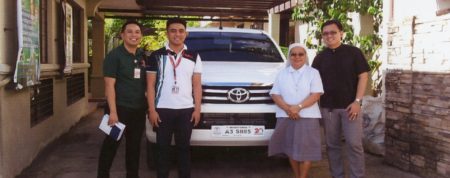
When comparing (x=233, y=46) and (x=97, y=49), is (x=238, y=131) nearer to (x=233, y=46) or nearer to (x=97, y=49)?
(x=233, y=46)

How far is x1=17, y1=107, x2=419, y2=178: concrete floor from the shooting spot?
18.7 ft

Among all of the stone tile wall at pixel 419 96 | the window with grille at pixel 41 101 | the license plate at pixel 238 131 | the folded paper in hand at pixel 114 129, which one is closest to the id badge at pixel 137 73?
the folded paper in hand at pixel 114 129

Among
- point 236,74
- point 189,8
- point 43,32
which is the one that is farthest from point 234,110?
point 189,8

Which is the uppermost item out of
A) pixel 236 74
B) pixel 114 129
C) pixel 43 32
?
pixel 43 32

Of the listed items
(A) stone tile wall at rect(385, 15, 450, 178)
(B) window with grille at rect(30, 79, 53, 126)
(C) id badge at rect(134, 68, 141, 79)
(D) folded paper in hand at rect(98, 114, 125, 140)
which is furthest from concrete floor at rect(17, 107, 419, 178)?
(C) id badge at rect(134, 68, 141, 79)

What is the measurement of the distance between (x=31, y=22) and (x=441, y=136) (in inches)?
174

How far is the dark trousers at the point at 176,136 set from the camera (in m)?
4.68

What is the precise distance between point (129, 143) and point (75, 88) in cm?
514

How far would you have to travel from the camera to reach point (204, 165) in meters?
6.21

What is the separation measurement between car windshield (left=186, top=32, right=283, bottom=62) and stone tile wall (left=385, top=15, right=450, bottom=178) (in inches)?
56.8

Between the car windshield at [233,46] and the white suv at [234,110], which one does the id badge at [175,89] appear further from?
the car windshield at [233,46]

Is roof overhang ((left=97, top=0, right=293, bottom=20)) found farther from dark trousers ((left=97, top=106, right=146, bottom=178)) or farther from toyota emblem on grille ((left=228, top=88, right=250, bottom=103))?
dark trousers ((left=97, top=106, right=146, bottom=178))

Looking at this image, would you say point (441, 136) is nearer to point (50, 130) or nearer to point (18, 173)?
point (18, 173)

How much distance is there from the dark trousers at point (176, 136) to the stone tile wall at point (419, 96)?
2.52m
